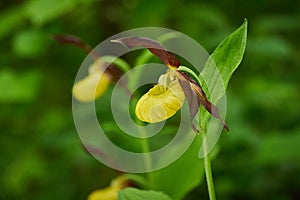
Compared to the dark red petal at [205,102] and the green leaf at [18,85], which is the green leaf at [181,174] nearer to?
the dark red petal at [205,102]

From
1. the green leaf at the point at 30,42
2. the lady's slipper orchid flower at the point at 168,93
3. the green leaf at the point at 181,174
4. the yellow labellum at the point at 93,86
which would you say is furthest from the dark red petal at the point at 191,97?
the green leaf at the point at 30,42

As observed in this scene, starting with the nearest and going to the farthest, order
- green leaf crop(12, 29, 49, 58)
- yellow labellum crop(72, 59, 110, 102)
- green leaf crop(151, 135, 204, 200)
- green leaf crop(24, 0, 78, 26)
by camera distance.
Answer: green leaf crop(151, 135, 204, 200) < yellow labellum crop(72, 59, 110, 102) < green leaf crop(24, 0, 78, 26) < green leaf crop(12, 29, 49, 58)

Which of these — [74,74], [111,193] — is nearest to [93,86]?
[111,193]

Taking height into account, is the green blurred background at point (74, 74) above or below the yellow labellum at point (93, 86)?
below

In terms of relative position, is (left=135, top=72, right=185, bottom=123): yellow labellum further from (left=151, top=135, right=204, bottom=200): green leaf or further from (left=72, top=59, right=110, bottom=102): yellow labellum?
(left=72, top=59, right=110, bottom=102): yellow labellum

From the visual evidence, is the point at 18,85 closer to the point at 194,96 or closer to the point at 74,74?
the point at 74,74

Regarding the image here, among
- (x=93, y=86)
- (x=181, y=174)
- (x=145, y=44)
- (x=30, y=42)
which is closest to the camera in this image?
(x=145, y=44)

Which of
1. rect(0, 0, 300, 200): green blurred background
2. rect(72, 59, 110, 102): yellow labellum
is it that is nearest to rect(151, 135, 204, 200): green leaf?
rect(72, 59, 110, 102): yellow labellum
